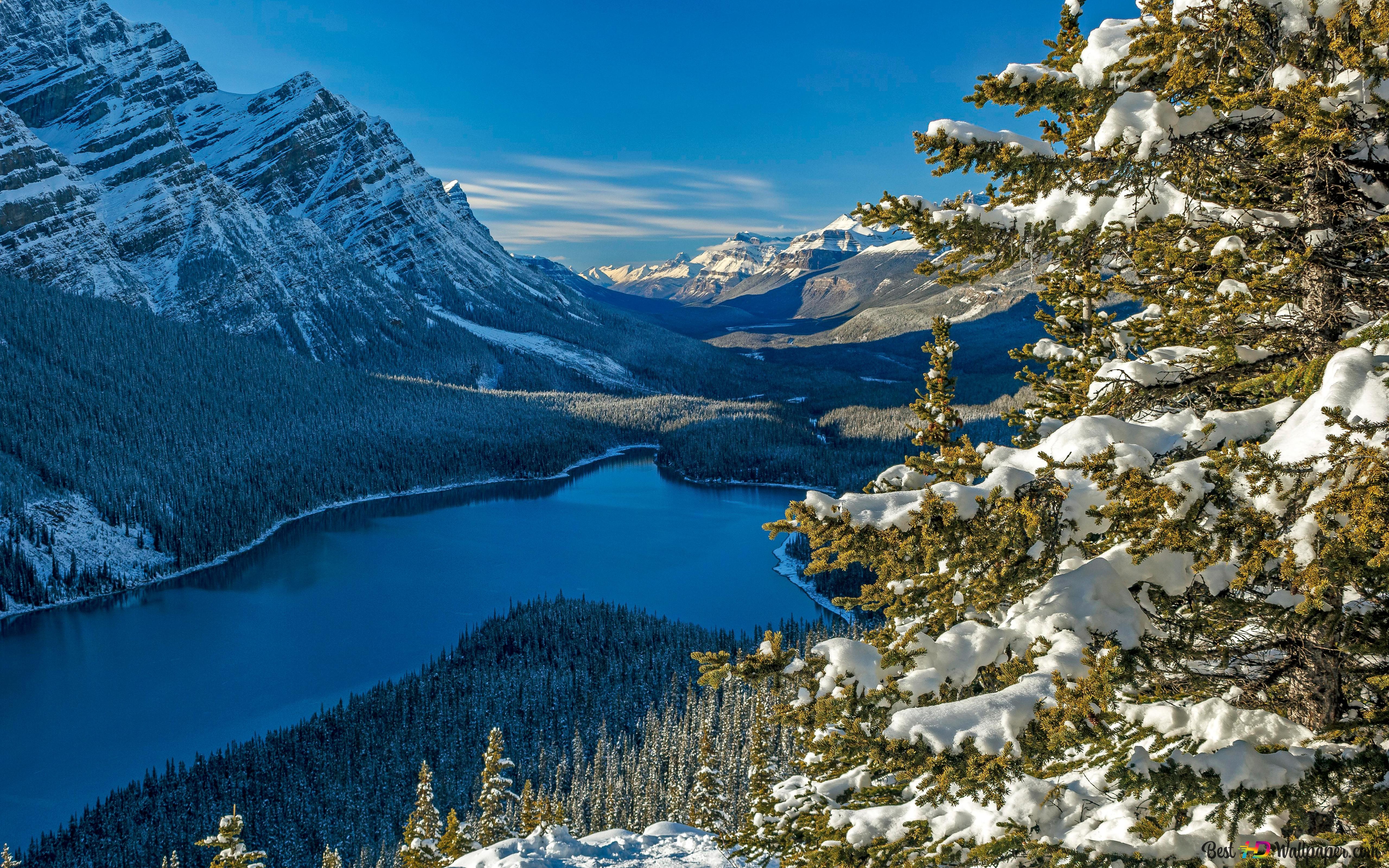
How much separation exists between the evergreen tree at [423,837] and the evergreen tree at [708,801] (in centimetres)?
1158

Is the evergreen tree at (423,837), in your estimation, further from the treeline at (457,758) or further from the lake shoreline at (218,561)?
the lake shoreline at (218,561)

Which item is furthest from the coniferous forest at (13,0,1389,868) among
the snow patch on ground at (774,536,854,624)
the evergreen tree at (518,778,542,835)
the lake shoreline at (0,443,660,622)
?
the lake shoreline at (0,443,660,622)

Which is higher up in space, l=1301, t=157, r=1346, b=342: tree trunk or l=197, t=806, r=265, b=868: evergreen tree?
l=1301, t=157, r=1346, b=342: tree trunk

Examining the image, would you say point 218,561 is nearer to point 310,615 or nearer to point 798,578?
point 310,615

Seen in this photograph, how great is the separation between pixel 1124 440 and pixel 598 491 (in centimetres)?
19221

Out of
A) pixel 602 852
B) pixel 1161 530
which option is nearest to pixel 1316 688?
pixel 1161 530

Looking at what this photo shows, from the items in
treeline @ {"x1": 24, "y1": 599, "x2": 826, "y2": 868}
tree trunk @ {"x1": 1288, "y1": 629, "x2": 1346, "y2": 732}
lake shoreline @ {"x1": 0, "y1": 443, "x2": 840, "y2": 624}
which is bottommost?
treeline @ {"x1": 24, "y1": 599, "x2": 826, "y2": 868}

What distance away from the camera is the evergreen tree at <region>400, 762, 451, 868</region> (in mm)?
25547

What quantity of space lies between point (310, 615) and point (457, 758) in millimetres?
53756

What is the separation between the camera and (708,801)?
121 ft

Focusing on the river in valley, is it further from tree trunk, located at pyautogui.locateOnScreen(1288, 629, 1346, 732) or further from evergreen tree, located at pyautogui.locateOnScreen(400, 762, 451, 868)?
tree trunk, located at pyautogui.locateOnScreen(1288, 629, 1346, 732)

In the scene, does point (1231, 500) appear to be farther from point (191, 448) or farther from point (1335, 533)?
point (191, 448)

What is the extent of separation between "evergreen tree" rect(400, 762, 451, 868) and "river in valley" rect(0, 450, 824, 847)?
50169 millimetres

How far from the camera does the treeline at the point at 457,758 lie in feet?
179
